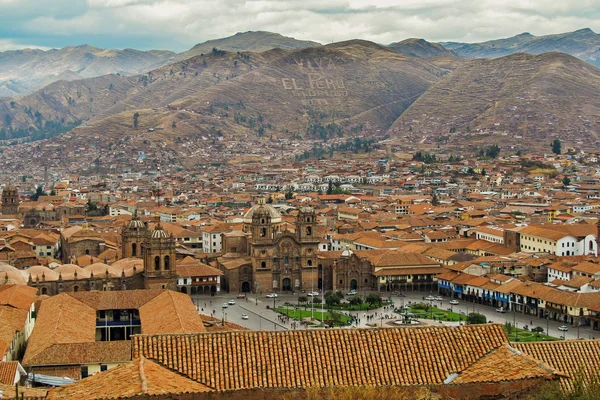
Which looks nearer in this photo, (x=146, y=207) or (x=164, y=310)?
(x=164, y=310)

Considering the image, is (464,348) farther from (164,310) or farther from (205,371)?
(164,310)

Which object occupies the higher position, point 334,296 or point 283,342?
point 283,342

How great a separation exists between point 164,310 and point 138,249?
23.3 m

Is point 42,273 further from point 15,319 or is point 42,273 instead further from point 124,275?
point 15,319

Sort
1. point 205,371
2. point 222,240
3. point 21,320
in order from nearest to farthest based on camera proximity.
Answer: point 205,371
point 21,320
point 222,240

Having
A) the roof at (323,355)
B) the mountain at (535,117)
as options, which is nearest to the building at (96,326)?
the roof at (323,355)

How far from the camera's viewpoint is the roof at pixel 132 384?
15.4m

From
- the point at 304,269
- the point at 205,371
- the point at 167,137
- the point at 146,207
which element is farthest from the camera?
the point at 167,137

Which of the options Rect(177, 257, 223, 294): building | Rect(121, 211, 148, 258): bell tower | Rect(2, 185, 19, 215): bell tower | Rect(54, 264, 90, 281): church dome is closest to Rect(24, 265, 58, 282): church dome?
Rect(54, 264, 90, 281): church dome

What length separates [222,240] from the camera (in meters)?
66.8

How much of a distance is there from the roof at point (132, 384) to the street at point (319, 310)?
1054 inches

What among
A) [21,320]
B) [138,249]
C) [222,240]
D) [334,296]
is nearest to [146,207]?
[222,240]

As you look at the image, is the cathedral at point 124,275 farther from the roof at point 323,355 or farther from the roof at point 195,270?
the roof at point 323,355

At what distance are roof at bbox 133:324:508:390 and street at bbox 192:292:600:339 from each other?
25.3 meters
